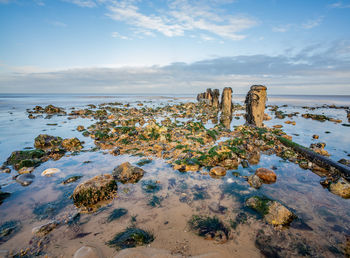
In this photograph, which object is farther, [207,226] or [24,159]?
[24,159]

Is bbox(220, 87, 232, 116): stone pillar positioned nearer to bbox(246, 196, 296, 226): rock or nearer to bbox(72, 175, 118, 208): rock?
bbox(246, 196, 296, 226): rock

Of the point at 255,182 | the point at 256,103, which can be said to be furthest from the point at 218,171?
the point at 256,103

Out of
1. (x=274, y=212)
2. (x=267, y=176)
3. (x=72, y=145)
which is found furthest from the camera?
(x=72, y=145)

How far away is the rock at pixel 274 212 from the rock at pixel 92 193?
3.57 m

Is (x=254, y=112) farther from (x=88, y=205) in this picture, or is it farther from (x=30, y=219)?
(x=30, y=219)

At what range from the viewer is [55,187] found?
4477 mm

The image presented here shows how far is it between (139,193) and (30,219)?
2.28 m

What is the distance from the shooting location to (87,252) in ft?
8.43

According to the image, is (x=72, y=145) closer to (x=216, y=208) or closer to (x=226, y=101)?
(x=216, y=208)

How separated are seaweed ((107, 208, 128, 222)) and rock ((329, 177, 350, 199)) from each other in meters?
Answer: 5.50

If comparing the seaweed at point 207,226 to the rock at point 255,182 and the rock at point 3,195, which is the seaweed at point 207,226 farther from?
the rock at point 3,195

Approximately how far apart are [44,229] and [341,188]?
7.04 meters

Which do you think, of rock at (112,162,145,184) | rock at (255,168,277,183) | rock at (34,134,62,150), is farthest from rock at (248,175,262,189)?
rock at (34,134,62,150)

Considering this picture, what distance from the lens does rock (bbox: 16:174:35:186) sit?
4.64 meters
